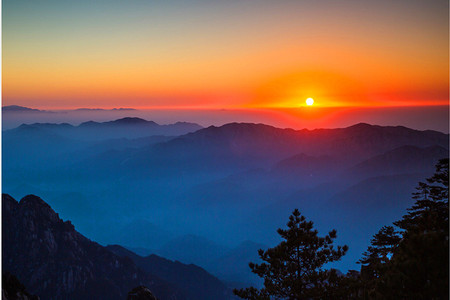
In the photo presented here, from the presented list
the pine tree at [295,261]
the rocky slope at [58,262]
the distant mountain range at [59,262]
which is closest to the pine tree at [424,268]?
the pine tree at [295,261]

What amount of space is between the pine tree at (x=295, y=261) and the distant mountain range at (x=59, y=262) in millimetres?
120275

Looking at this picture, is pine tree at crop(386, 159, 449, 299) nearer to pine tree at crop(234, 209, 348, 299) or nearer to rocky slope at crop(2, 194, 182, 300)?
pine tree at crop(234, 209, 348, 299)

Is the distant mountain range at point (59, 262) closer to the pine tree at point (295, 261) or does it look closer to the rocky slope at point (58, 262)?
the rocky slope at point (58, 262)

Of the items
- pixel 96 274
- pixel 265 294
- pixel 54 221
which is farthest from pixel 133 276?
pixel 265 294

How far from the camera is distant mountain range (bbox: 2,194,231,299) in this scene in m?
123

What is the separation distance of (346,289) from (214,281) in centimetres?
15759

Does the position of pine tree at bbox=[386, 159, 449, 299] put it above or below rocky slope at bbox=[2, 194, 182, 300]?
above

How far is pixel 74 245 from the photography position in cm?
13612

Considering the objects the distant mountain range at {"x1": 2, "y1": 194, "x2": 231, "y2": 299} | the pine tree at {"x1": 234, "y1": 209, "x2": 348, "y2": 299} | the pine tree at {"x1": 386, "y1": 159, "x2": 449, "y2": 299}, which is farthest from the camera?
the distant mountain range at {"x1": 2, "y1": 194, "x2": 231, "y2": 299}

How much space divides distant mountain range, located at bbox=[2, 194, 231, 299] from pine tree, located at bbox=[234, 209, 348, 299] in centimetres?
12027

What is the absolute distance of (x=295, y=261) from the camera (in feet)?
57.0

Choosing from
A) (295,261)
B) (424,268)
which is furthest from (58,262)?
(424,268)

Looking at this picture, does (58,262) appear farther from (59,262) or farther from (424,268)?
(424,268)

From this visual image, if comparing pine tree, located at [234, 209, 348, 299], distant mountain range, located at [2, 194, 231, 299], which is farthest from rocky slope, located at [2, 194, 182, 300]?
pine tree, located at [234, 209, 348, 299]
